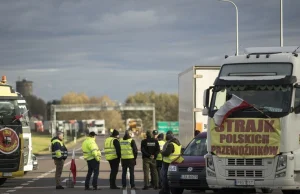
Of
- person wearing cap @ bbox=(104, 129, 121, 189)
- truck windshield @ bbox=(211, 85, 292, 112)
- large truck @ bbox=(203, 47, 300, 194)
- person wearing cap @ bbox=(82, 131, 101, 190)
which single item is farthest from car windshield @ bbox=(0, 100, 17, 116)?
truck windshield @ bbox=(211, 85, 292, 112)

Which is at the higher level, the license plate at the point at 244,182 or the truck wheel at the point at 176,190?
the license plate at the point at 244,182

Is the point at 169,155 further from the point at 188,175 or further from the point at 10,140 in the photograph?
the point at 10,140

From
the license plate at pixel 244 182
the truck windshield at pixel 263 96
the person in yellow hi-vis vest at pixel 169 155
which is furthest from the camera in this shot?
the person in yellow hi-vis vest at pixel 169 155

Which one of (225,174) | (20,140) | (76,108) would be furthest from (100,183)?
(76,108)

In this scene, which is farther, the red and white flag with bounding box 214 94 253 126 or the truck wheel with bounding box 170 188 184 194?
the truck wheel with bounding box 170 188 184 194

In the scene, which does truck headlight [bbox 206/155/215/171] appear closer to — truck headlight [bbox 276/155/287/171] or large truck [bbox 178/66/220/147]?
truck headlight [bbox 276/155/287/171]

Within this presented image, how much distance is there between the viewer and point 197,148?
929 inches

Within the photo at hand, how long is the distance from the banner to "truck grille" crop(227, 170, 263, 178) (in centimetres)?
35

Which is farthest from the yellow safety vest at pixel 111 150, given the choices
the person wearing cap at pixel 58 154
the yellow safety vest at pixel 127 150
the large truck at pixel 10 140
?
the large truck at pixel 10 140

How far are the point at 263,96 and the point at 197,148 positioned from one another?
536cm

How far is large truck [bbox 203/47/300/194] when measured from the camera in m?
18.3

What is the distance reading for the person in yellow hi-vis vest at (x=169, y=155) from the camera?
886 inches

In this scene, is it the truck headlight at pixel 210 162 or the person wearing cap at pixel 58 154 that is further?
the person wearing cap at pixel 58 154

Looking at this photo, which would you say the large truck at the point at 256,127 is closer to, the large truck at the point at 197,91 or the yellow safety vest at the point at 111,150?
the yellow safety vest at the point at 111,150
